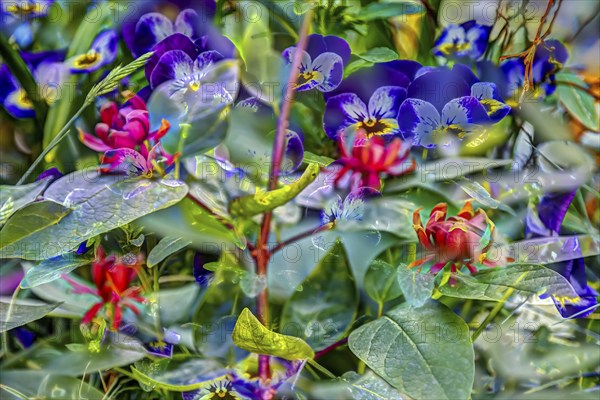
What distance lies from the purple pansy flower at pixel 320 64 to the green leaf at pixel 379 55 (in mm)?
17

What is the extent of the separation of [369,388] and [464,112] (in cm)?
16

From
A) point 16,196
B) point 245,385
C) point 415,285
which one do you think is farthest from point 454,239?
point 16,196

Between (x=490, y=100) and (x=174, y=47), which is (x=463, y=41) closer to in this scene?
(x=490, y=100)

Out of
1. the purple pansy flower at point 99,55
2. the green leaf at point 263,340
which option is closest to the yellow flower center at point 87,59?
the purple pansy flower at point 99,55

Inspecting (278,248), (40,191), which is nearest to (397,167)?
(278,248)

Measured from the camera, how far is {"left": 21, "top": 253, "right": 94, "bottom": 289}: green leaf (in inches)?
13.3

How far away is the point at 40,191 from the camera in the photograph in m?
0.36

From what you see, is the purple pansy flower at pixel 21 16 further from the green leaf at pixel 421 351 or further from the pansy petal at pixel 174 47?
the green leaf at pixel 421 351

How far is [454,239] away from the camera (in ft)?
1.09

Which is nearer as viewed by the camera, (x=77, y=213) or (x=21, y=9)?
(x=77, y=213)

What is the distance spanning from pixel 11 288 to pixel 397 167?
26 centimetres

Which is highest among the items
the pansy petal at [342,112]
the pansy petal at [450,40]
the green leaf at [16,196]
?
the pansy petal at [450,40]

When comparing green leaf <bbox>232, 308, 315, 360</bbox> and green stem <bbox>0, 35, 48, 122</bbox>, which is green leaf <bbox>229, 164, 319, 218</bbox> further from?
green stem <bbox>0, 35, 48, 122</bbox>

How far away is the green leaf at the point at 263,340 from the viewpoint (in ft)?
1.01
